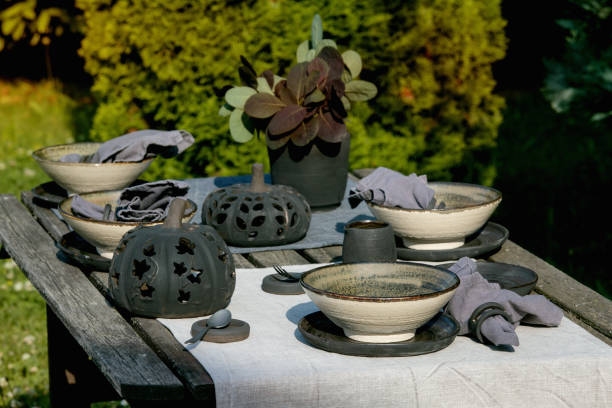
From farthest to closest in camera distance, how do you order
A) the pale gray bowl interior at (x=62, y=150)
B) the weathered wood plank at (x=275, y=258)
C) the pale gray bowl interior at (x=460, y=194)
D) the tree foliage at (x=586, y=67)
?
the tree foliage at (x=586, y=67) → the pale gray bowl interior at (x=62, y=150) → the pale gray bowl interior at (x=460, y=194) → the weathered wood plank at (x=275, y=258)

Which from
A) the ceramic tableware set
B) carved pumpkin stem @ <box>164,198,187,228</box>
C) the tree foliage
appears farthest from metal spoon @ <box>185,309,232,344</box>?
the tree foliage

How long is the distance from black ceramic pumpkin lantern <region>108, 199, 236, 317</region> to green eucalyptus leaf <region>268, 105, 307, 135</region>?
79cm

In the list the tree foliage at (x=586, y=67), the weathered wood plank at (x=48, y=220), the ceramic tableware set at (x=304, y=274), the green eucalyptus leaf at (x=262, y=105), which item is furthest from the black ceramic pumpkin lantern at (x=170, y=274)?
the tree foliage at (x=586, y=67)

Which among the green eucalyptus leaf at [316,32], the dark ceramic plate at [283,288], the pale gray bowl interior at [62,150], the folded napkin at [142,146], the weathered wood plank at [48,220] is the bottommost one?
the weathered wood plank at [48,220]

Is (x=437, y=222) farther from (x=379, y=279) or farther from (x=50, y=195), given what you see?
(x=50, y=195)

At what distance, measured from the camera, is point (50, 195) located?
2.66 metres

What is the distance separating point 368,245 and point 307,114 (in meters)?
0.75

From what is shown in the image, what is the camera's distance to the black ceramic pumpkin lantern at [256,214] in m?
2.15

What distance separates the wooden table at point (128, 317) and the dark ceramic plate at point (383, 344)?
0.22 meters

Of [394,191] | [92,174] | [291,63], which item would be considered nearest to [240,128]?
[92,174]

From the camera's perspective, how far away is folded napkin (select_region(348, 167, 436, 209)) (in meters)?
2.08

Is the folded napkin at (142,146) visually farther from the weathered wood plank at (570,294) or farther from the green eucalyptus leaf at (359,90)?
the weathered wood plank at (570,294)

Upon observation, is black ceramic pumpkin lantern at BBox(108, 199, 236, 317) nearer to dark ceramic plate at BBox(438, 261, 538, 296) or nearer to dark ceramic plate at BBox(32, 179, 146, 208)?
dark ceramic plate at BBox(438, 261, 538, 296)

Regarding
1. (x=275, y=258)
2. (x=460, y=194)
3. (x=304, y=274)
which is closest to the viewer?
(x=304, y=274)
